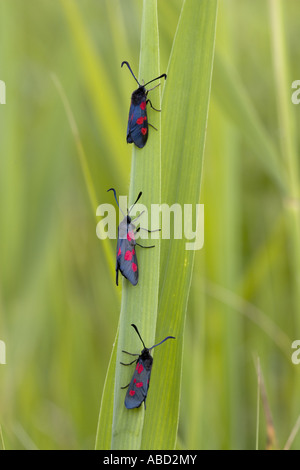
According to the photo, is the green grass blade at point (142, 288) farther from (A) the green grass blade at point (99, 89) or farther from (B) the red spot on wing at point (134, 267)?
(A) the green grass blade at point (99, 89)

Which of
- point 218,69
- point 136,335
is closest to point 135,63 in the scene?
point 218,69

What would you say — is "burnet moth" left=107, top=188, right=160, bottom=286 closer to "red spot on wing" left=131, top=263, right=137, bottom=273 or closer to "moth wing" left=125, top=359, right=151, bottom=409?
"red spot on wing" left=131, top=263, right=137, bottom=273

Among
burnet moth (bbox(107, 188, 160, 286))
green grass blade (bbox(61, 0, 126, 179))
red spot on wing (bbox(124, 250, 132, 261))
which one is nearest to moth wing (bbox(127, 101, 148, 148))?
burnet moth (bbox(107, 188, 160, 286))

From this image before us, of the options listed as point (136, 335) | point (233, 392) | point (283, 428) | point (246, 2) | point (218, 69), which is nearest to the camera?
point (136, 335)

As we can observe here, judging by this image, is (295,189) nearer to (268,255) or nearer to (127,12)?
(268,255)

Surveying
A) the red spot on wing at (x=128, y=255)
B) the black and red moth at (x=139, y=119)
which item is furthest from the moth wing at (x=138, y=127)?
the red spot on wing at (x=128, y=255)

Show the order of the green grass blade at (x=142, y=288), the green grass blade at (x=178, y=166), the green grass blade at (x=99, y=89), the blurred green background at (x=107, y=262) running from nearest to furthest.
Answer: the green grass blade at (x=142, y=288), the green grass blade at (x=178, y=166), the blurred green background at (x=107, y=262), the green grass blade at (x=99, y=89)

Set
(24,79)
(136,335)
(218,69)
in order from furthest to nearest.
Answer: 1. (24,79)
2. (218,69)
3. (136,335)
